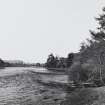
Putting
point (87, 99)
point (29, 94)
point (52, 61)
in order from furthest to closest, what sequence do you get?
1. point (52, 61)
2. point (29, 94)
3. point (87, 99)

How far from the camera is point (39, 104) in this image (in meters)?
19.8

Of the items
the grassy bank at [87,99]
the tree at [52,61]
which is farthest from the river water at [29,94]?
the tree at [52,61]

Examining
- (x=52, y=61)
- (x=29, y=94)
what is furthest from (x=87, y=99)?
(x=52, y=61)

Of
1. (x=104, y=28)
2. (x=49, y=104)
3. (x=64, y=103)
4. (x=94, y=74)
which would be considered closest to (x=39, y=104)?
(x=49, y=104)

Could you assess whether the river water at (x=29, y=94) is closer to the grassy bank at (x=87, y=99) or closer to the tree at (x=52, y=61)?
the grassy bank at (x=87, y=99)

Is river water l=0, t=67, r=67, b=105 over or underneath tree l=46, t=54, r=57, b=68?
underneath

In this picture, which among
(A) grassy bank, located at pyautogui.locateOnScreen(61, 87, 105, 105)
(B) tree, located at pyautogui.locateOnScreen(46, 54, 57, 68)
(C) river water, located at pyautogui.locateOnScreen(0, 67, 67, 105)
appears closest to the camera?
(A) grassy bank, located at pyautogui.locateOnScreen(61, 87, 105, 105)

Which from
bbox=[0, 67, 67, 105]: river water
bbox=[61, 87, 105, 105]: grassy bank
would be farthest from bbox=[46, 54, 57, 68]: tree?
bbox=[61, 87, 105, 105]: grassy bank

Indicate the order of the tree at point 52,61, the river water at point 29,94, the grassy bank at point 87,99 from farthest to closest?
the tree at point 52,61, the river water at point 29,94, the grassy bank at point 87,99

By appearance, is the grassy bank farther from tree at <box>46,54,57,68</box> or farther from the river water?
tree at <box>46,54,57,68</box>

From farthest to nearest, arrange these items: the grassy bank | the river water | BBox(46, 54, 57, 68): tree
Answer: BBox(46, 54, 57, 68): tree → the river water → the grassy bank

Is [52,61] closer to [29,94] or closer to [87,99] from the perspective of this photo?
[29,94]

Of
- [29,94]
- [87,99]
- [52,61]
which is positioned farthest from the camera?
[52,61]

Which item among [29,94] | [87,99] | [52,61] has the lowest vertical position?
[29,94]
